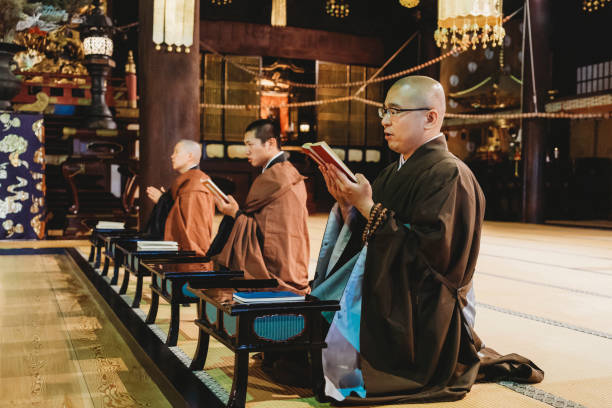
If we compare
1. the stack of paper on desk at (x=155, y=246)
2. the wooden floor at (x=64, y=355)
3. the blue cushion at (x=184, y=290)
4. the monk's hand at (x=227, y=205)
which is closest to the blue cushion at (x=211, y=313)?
the wooden floor at (x=64, y=355)

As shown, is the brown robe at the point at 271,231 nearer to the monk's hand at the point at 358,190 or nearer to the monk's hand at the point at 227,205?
the monk's hand at the point at 227,205

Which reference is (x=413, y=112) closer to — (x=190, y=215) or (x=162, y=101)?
(x=190, y=215)

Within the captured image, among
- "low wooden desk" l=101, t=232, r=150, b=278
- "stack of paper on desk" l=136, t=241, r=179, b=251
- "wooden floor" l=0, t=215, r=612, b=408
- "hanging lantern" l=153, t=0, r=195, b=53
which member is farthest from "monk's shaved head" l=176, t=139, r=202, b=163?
"hanging lantern" l=153, t=0, r=195, b=53

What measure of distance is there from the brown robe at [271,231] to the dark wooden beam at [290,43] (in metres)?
9.86

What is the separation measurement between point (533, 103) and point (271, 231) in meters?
8.57

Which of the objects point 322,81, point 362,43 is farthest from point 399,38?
point 322,81

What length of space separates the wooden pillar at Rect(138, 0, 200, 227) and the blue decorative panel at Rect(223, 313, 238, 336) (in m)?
3.65

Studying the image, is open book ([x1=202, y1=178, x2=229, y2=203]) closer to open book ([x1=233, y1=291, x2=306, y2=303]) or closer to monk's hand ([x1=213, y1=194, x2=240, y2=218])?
monk's hand ([x1=213, y1=194, x2=240, y2=218])

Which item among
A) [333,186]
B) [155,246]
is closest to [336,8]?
[155,246]

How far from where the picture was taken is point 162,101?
5.64 metres

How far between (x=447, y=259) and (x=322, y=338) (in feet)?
1.74

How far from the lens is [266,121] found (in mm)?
3609

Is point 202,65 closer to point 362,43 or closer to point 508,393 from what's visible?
point 362,43

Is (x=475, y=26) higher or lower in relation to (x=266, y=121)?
higher
